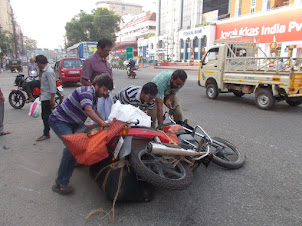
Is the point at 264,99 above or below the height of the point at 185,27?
below

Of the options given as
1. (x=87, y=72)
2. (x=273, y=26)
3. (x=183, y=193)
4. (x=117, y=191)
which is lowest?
(x=183, y=193)

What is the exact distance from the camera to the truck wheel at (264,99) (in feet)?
24.0

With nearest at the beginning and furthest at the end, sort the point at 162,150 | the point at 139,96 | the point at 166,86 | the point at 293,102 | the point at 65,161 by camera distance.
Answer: the point at 162,150 → the point at 65,161 → the point at 139,96 → the point at 166,86 → the point at 293,102

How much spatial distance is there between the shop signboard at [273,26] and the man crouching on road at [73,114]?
87.2 feet

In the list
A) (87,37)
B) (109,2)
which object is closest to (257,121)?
(87,37)

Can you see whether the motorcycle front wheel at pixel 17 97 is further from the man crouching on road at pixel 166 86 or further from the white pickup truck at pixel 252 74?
the white pickup truck at pixel 252 74

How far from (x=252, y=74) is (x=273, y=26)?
22.8 meters

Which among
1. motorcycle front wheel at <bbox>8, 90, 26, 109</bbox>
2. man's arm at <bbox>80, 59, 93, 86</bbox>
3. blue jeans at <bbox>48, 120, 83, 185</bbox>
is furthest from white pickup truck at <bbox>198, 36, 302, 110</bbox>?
motorcycle front wheel at <bbox>8, 90, 26, 109</bbox>

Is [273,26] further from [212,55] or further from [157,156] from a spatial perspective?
[157,156]

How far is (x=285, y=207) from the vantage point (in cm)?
254

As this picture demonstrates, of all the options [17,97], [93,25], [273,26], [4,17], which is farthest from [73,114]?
[4,17]

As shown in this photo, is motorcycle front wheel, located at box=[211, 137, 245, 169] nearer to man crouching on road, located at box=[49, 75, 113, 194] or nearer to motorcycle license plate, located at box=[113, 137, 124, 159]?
motorcycle license plate, located at box=[113, 137, 124, 159]

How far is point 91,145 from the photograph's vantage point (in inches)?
94.6

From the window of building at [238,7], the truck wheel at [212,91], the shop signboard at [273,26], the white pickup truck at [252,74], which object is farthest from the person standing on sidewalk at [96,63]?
the window of building at [238,7]
